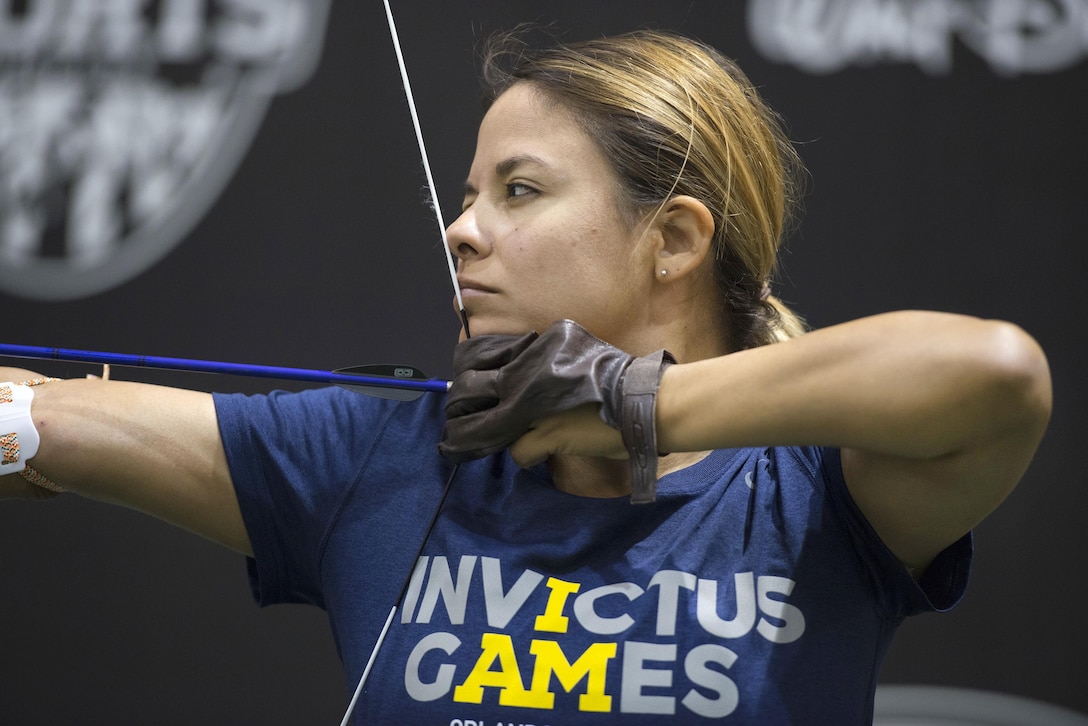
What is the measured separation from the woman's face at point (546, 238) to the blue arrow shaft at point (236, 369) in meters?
0.09

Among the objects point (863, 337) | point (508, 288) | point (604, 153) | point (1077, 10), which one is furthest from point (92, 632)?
point (1077, 10)

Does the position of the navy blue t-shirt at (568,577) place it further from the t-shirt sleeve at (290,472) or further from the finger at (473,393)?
the finger at (473,393)

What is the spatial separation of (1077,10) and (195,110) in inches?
48.2

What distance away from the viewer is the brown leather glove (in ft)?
2.95

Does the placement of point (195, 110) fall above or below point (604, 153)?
above

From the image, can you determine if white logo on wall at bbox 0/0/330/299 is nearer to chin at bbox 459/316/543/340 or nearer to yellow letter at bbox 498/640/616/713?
chin at bbox 459/316/543/340

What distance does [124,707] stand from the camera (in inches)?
58.3

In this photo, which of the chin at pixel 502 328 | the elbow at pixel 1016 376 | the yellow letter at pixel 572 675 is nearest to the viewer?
the elbow at pixel 1016 376

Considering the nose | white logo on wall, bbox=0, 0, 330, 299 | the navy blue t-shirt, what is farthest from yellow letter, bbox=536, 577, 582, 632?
white logo on wall, bbox=0, 0, 330, 299

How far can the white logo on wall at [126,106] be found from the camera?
4.94 ft

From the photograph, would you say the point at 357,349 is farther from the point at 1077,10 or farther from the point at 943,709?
the point at 1077,10

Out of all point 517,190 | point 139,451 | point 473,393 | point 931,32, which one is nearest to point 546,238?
point 517,190

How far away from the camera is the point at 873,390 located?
0.85 metres

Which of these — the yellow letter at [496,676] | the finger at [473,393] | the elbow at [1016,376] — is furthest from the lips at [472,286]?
the elbow at [1016,376]
